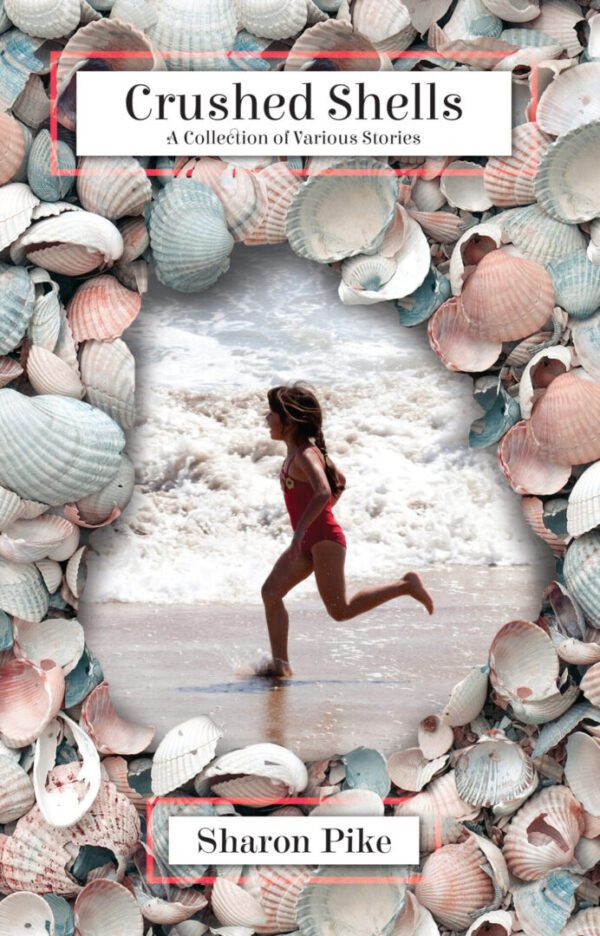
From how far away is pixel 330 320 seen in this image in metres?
1.93

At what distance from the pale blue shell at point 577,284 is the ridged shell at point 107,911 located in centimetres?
89

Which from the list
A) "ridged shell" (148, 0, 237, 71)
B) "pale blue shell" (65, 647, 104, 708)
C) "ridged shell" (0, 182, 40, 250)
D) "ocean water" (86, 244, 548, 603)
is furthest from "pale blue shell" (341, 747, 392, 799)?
"ridged shell" (148, 0, 237, 71)

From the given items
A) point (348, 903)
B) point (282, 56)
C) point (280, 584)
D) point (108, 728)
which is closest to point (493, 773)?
point (348, 903)

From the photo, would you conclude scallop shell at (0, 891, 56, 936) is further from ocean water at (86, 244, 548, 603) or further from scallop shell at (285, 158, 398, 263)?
scallop shell at (285, 158, 398, 263)

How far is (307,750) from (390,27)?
2.90ft

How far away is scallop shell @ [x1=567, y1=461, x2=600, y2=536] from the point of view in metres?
1.86

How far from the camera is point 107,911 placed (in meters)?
1.88

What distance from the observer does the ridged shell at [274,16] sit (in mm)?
1852

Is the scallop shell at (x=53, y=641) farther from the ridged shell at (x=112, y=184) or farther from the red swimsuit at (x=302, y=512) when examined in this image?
the ridged shell at (x=112, y=184)

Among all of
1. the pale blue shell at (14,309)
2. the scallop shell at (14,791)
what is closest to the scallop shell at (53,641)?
the scallop shell at (14,791)

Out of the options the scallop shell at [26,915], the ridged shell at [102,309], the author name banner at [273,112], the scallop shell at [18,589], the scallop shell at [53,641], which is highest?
the author name banner at [273,112]

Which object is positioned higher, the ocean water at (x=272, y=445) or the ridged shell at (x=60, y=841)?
the ocean water at (x=272, y=445)

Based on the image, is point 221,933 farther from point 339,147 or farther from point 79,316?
point 339,147

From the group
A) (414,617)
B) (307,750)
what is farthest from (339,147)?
(307,750)
